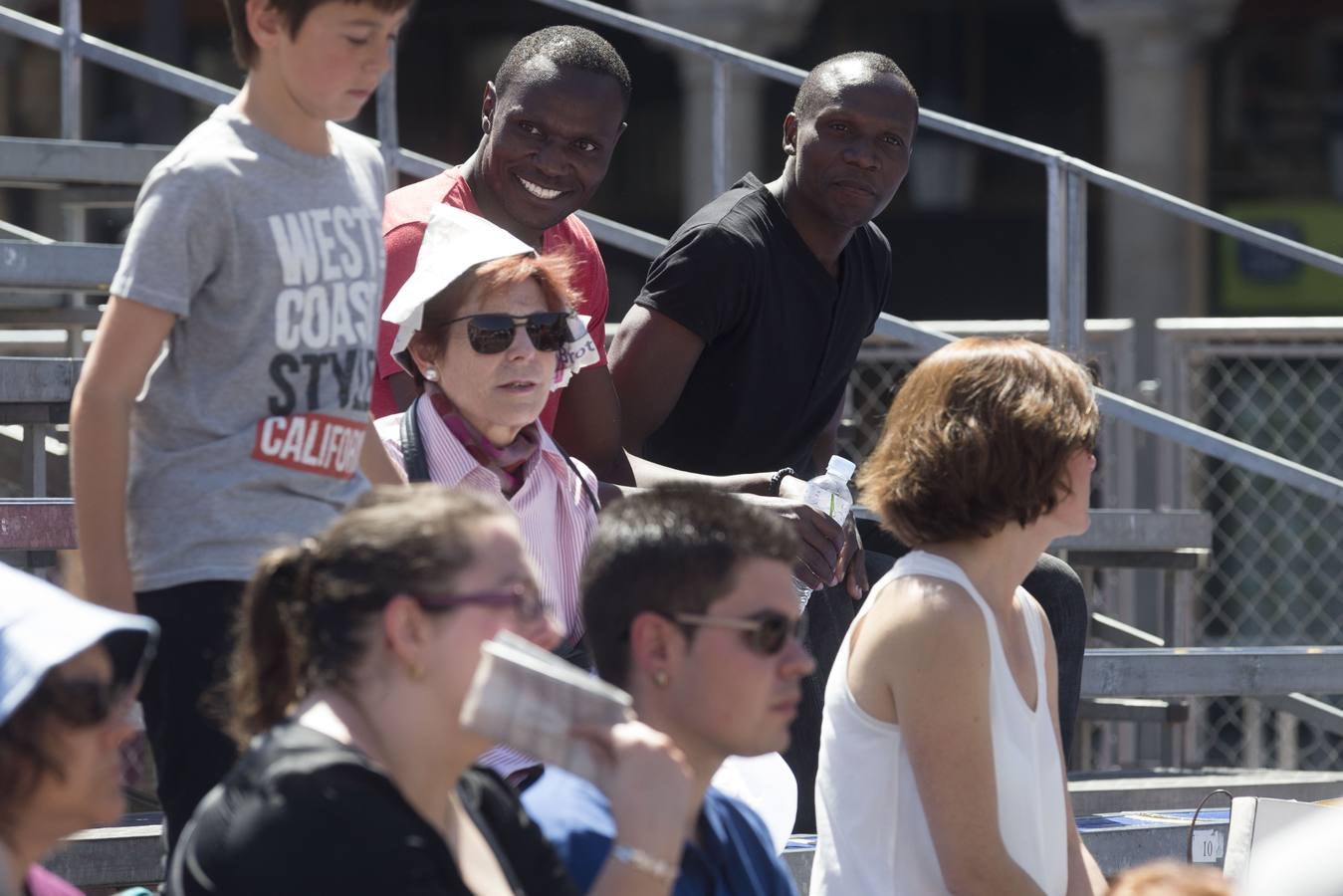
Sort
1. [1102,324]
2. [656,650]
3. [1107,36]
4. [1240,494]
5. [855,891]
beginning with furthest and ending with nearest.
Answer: [1107,36], [1240,494], [1102,324], [855,891], [656,650]

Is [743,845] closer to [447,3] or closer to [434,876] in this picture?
[434,876]

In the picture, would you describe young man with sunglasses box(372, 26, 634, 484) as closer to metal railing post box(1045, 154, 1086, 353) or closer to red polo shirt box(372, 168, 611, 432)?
red polo shirt box(372, 168, 611, 432)

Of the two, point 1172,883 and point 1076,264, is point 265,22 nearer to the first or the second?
point 1172,883

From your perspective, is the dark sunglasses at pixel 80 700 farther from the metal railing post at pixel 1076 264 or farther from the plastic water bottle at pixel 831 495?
the metal railing post at pixel 1076 264

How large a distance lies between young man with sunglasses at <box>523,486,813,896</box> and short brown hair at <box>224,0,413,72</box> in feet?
2.47

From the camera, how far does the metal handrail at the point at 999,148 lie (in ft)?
17.6

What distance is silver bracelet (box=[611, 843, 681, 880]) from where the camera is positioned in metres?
2.05

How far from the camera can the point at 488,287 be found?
3.26 meters

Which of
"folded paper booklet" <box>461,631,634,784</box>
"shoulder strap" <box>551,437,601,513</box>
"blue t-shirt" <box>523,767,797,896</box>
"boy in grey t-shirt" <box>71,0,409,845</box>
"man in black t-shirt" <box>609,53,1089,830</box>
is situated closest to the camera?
"folded paper booklet" <box>461,631,634,784</box>

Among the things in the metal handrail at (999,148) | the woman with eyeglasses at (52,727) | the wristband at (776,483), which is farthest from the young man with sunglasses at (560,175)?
the woman with eyeglasses at (52,727)

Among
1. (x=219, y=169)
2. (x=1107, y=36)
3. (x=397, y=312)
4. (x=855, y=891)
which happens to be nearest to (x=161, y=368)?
(x=219, y=169)

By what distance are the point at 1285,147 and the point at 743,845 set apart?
10531 millimetres

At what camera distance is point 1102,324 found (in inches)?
240

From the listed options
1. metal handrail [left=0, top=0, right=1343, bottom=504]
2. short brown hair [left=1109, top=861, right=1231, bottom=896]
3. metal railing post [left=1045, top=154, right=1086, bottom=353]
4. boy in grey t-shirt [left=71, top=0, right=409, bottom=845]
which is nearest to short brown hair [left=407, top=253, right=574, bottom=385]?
boy in grey t-shirt [left=71, top=0, right=409, bottom=845]
